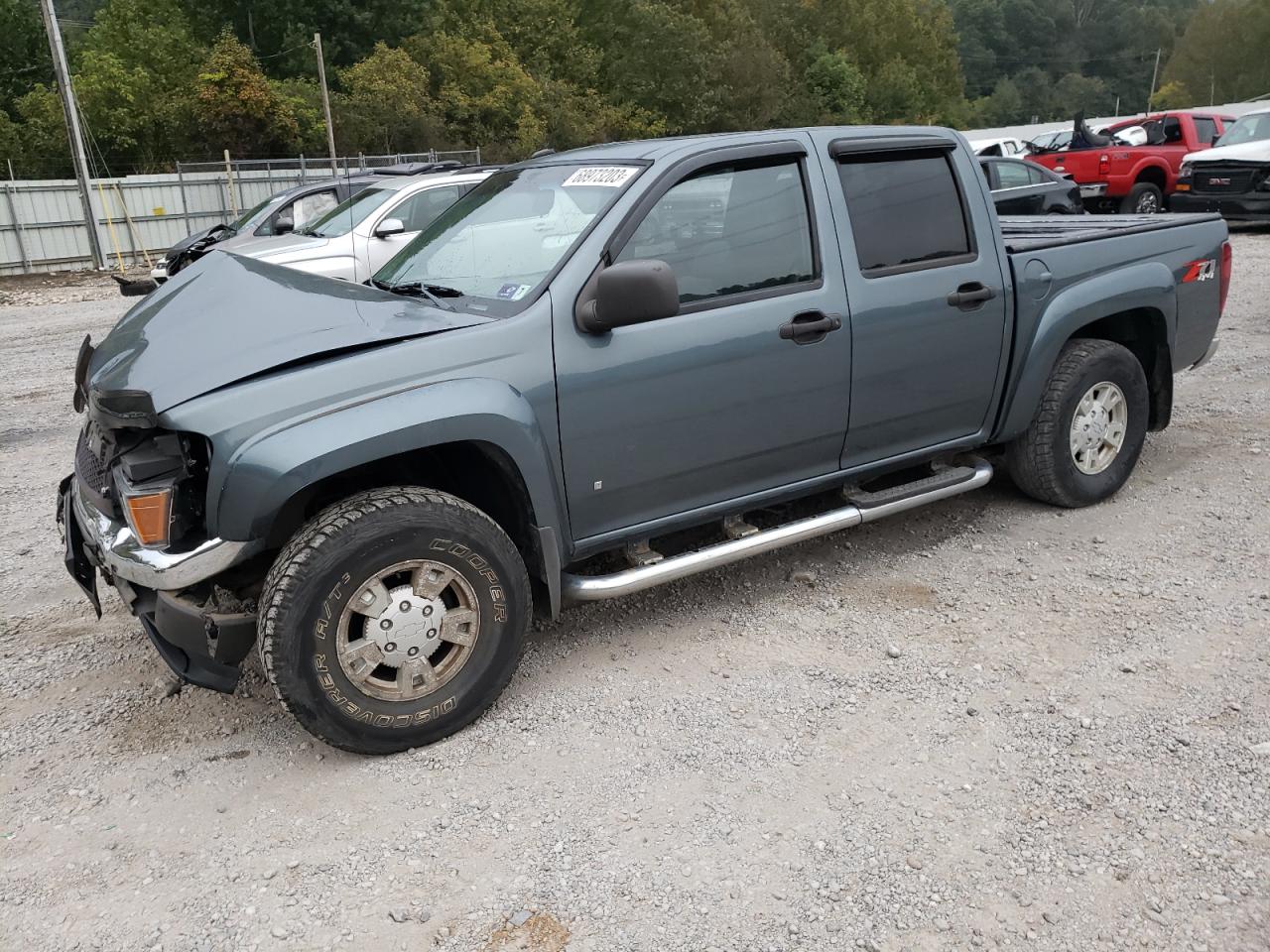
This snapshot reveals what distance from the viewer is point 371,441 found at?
3.16m

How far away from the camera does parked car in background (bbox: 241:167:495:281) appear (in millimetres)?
10562

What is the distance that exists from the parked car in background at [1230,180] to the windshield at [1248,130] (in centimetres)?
3

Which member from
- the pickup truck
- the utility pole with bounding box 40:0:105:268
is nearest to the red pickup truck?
the pickup truck

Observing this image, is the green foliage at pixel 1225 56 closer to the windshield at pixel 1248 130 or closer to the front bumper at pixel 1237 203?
the windshield at pixel 1248 130

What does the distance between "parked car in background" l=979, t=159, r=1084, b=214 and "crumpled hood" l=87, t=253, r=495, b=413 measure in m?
12.2

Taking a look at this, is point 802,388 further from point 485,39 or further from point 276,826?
point 485,39

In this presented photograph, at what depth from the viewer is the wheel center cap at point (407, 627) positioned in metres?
3.27

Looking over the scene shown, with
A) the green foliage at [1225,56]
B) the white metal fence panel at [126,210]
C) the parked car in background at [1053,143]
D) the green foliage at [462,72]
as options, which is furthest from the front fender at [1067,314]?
the green foliage at [1225,56]

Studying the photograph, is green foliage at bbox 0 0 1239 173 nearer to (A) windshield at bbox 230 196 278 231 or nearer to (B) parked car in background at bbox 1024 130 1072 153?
(A) windshield at bbox 230 196 278 231

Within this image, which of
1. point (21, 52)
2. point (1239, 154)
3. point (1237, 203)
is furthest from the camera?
point (21, 52)

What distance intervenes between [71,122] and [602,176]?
71.5ft

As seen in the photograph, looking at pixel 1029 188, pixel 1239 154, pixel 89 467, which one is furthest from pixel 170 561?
pixel 1239 154

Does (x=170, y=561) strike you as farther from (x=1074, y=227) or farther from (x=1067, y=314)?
(x=1074, y=227)

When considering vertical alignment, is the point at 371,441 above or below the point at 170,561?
above
